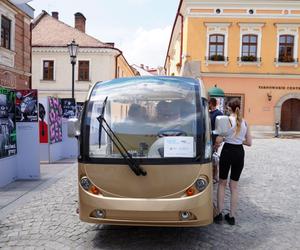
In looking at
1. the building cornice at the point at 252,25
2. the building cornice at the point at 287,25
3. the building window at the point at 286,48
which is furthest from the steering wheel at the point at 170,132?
the building cornice at the point at 287,25

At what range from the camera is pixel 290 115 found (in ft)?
92.7

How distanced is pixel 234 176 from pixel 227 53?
75.3 feet

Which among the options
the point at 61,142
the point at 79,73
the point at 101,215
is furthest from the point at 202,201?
the point at 79,73

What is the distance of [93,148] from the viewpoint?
4.78 metres

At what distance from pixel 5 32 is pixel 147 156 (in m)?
16.0

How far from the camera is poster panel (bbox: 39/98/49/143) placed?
11.1m

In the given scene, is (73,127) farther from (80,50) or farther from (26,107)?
(80,50)

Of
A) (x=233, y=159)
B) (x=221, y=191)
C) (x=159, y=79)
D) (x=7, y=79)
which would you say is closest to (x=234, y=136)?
(x=233, y=159)

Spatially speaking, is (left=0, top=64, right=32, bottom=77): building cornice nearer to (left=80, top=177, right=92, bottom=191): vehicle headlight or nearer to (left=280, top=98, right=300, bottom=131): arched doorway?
(left=80, top=177, right=92, bottom=191): vehicle headlight

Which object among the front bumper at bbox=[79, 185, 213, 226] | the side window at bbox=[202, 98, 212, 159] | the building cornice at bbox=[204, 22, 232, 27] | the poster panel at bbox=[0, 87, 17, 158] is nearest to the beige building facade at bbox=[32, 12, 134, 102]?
the building cornice at bbox=[204, 22, 232, 27]

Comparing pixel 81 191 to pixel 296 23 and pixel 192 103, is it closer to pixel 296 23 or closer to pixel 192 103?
pixel 192 103

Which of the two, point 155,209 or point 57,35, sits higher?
point 57,35

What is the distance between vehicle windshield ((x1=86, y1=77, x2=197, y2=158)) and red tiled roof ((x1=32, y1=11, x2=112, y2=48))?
29772 mm

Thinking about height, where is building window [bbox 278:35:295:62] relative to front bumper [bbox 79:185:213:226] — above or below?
above
